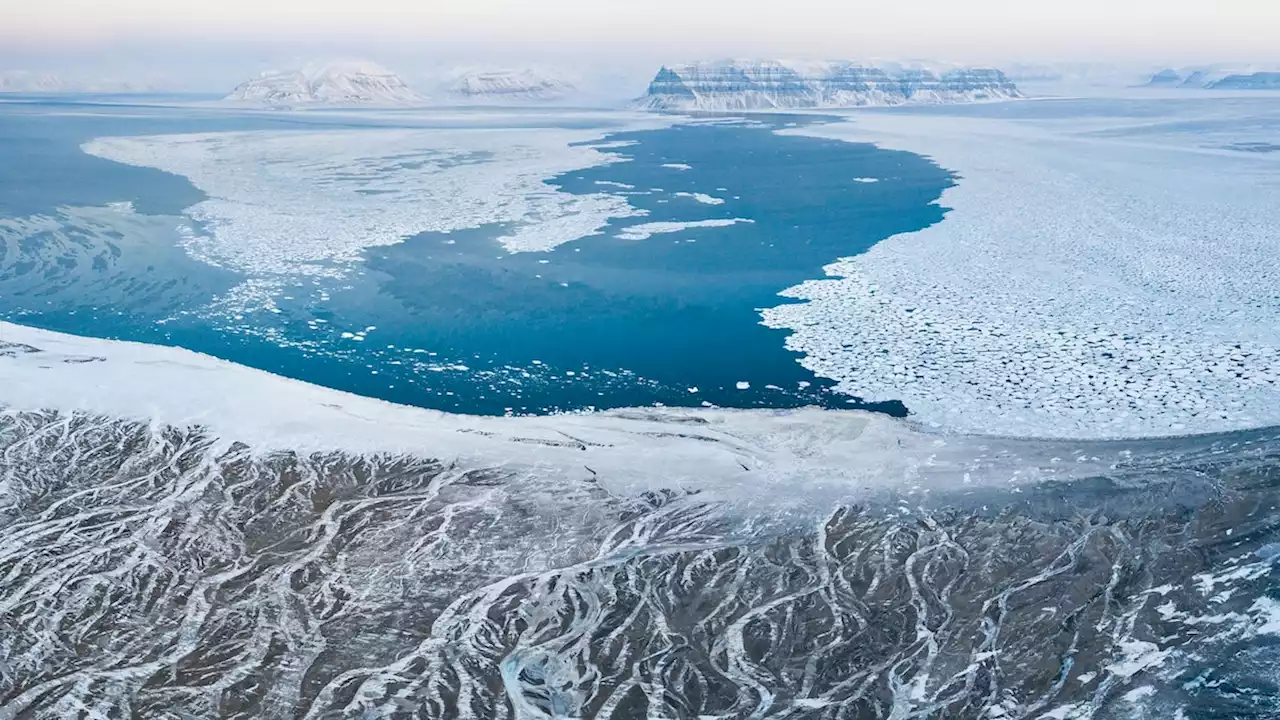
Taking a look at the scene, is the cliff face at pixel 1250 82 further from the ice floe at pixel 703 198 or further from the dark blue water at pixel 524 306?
the ice floe at pixel 703 198

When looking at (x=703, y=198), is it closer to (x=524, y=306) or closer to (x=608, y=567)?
(x=524, y=306)

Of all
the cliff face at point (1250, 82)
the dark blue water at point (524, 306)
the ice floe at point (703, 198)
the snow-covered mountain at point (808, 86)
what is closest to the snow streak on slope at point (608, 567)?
the dark blue water at point (524, 306)

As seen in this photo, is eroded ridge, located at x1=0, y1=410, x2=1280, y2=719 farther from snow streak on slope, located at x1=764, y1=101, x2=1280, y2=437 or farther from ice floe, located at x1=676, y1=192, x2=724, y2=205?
ice floe, located at x1=676, y1=192, x2=724, y2=205

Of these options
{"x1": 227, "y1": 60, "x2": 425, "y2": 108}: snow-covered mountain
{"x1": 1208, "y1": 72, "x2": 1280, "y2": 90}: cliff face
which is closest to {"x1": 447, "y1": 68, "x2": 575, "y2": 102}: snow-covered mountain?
{"x1": 227, "y1": 60, "x2": 425, "y2": 108}: snow-covered mountain

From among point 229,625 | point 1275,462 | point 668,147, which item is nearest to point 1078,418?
point 1275,462

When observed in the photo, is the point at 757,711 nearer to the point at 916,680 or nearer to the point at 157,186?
the point at 916,680

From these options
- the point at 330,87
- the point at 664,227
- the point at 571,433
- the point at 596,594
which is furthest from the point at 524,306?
the point at 330,87
